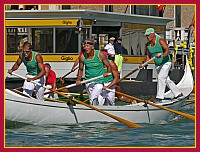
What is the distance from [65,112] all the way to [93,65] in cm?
109

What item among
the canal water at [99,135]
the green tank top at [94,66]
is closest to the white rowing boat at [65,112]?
the canal water at [99,135]

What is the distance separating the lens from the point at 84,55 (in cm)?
1234

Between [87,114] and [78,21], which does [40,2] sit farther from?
[78,21]

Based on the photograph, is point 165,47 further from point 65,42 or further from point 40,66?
point 65,42

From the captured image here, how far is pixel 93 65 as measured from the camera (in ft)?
40.2

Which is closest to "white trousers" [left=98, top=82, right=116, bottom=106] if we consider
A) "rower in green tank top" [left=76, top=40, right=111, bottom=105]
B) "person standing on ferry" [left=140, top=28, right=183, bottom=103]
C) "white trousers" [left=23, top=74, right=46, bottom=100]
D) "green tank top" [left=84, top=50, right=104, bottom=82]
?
"rower in green tank top" [left=76, top=40, right=111, bottom=105]

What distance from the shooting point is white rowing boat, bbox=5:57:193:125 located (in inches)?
458

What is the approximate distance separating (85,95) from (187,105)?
2547 mm

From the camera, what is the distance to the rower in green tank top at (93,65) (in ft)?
39.9

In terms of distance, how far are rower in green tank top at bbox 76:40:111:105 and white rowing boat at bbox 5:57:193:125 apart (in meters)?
0.42

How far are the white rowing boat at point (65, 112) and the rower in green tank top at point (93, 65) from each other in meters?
0.42

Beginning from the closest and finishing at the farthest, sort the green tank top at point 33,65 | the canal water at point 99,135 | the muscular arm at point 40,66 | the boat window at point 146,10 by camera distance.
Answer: the canal water at point 99,135 < the muscular arm at point 40,66 < the green tank top at point 33,65 < the boat window at point 146,10

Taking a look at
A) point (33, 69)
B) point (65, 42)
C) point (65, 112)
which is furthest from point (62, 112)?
point (65, 42)

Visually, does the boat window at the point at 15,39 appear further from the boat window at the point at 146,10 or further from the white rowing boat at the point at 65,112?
the boat window at the point at 146,10
